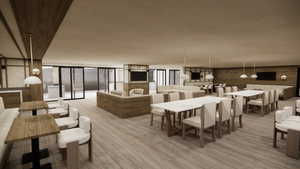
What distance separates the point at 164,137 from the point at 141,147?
709 millimetres

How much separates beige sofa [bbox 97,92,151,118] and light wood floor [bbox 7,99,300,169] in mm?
1023

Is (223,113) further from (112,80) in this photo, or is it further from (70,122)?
(112,80)

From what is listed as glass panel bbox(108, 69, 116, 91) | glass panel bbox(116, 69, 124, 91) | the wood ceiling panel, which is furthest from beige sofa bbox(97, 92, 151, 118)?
glass panel bbox(108, 69, 116, 91)

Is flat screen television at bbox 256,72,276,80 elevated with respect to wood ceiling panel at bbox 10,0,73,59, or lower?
lower

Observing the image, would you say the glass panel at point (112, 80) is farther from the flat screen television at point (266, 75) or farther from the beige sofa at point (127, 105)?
the flat screen television at point (266, 75)

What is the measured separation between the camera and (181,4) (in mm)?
1634

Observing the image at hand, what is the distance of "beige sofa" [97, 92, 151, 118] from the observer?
5.00 meters

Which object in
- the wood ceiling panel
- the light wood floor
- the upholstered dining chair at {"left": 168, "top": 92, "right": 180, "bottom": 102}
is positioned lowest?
the light wood floor

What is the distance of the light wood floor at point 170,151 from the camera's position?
2436 millimetres

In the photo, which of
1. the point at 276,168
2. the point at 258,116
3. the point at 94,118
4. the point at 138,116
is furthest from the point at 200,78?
the point at 276,168

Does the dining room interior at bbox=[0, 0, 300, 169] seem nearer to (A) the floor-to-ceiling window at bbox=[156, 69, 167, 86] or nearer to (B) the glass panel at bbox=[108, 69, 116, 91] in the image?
(B) the glass panel at bbox=[108, 69, 116, 91]

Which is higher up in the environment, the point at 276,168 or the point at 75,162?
the point at 75,162

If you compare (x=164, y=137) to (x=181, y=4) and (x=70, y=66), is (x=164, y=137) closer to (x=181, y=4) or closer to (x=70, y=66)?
(x=181, y=4)

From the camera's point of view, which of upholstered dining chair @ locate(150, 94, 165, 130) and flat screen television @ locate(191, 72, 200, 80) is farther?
flat screen television @ locate(191, 72, 200, 80)
